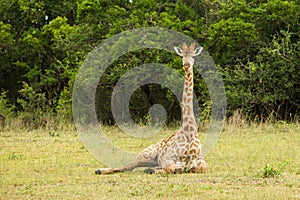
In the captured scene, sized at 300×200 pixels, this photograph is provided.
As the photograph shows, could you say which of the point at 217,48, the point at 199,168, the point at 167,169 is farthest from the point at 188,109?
the point at 217,48

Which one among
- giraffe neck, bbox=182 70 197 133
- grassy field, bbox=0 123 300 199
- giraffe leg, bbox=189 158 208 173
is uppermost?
giraffe neck, bbox=182 70 197 133

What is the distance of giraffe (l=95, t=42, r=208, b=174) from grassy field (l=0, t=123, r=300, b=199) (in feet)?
0.89

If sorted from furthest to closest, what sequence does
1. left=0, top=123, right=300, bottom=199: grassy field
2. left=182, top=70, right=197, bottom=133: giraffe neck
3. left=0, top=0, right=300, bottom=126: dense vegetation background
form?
left=0, top=0, right=300, bottom=126: dense vegetation background
left=182, top=70, right=197, bottom=133: giraffe neck
left=0, top=123, right=300, bottom=199: grassy field

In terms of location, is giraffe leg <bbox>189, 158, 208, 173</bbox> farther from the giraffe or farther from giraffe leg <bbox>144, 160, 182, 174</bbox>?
giraffe leg <bbox>144, 160, 182, 174</bbox>

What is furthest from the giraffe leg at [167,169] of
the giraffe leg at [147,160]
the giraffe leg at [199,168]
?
the giraffe leg at [147,160]

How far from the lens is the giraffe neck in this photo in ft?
34.9

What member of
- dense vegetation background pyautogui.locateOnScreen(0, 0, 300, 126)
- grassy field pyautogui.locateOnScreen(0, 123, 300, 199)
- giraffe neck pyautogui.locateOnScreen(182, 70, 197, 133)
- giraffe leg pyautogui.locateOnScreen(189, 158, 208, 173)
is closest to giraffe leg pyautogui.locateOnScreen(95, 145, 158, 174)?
grassy field pyautogui.locateOnScreen(0, 123, 300, 199)

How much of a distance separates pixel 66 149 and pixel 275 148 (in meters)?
5.25

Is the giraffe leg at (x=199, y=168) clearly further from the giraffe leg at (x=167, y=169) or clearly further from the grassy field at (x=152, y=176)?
the giraffe leg at (x=167, y=169)

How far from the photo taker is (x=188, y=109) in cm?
1086

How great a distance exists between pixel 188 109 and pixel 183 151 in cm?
91

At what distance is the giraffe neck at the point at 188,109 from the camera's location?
1064 centimetres

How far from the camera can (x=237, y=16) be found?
22.9 m

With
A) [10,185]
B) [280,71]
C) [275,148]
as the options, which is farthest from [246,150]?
[280,71]
